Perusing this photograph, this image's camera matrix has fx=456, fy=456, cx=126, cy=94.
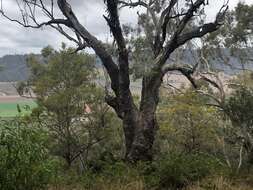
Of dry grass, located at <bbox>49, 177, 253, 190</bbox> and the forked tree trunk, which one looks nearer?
dry grass, located at <bbox>49, 177, 253, 190</bbox>

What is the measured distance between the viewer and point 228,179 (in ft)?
35.0

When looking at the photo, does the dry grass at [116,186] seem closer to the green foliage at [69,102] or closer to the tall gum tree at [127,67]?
the tall gum tree at [127,67]

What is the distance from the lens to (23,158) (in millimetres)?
6625

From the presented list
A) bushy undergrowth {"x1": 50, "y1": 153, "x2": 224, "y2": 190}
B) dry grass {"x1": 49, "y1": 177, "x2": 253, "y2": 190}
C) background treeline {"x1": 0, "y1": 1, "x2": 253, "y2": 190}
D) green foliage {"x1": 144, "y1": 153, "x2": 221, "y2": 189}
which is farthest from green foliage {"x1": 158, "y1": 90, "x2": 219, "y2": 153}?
dry grass {"x1": 49, "y1": 177, "x2": 253, "y2": 190}

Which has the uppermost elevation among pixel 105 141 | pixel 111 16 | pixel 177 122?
pixel 111 16

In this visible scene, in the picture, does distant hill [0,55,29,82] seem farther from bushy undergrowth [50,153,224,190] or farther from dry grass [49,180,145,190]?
dry grass [49,180,145,190]

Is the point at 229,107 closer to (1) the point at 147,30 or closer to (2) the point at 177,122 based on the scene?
(2) the point at 177,122

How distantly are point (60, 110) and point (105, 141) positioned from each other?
315 centimetres

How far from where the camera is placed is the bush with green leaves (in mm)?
6543

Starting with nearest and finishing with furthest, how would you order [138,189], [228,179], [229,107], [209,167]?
[138,189] → [228,179] → [209,167] → [229,107]

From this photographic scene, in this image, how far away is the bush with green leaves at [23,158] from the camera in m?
6.54

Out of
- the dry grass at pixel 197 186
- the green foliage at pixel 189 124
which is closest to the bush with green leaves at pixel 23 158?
the dry grass at pixel 197 186

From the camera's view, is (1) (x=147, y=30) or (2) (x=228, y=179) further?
(1) (x=147, y=30)

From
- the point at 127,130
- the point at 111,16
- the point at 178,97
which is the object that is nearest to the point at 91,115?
the point at 178,97
